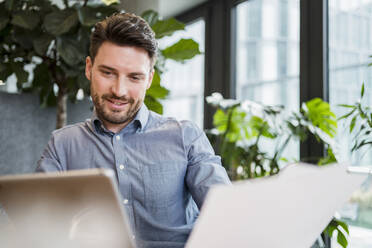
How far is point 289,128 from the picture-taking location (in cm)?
175

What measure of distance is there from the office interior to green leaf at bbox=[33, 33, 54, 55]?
0.85 feet

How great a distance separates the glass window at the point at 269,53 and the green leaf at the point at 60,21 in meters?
1.30

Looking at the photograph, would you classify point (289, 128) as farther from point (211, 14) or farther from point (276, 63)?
point (211, 14)

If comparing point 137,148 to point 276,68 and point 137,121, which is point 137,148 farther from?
point 276,68

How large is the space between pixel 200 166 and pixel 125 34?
1.51ft

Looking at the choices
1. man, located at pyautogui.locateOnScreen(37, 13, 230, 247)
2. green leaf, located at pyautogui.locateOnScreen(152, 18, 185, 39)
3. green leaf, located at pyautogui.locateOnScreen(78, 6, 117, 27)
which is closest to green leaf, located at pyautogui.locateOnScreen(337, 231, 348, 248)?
man, located at pyautogui.locateOnScreen(37, 13, 230, 247)

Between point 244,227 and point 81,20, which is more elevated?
point 81,20

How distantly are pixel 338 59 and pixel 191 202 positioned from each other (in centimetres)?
125

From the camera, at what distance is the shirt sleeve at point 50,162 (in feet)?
3.67

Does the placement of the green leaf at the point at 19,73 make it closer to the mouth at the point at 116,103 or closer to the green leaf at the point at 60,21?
the green leaf at the point at 60,21

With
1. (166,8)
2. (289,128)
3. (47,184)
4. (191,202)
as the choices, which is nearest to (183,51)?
(289,128)

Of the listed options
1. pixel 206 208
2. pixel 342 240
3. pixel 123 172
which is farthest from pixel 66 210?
pixel 342 240

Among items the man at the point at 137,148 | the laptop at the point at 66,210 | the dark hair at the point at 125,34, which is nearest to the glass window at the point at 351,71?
the man at the point at 137,148

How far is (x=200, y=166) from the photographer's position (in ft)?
3.66
